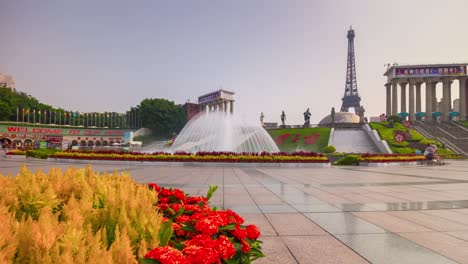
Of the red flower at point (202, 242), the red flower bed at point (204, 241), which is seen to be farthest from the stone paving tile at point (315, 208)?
the red flower at point (202, 242)

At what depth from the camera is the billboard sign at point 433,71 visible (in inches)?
2908

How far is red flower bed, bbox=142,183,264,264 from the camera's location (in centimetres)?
219

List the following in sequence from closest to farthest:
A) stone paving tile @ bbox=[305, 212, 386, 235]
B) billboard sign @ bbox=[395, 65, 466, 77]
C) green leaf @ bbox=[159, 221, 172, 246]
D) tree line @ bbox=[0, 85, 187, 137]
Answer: green leaf @ bbox=[159, 221, 172, 246]
stone paving tile @ bbox=[305, 212, 386, 235]
billboard sign @ bbox=[395, 65, 466, 77]
tree line @ bbox=[0, 85, 187, 137]

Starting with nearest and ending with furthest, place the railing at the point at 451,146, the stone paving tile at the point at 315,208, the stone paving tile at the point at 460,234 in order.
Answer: the stone paving tile at the point at 460,234 < the stone paving tile at the point at 315,208 < the railing at the point at 451,146

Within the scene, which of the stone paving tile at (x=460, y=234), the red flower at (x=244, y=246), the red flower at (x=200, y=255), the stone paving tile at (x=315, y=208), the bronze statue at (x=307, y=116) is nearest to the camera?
the red flower at (x=200, y=255)

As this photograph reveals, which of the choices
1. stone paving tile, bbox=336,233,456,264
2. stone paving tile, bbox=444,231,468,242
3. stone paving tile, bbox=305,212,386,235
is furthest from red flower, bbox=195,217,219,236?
stone paving tile, bbox=444,231,468,242

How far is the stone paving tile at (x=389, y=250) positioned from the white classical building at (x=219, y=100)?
301 ft

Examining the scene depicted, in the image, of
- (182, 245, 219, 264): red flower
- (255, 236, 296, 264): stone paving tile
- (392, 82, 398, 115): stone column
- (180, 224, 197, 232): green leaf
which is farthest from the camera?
(392, 82, 398, 115): stone column

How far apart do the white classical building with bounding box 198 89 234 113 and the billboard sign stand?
49655 millimetres

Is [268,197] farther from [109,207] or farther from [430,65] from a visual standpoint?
[430,65]

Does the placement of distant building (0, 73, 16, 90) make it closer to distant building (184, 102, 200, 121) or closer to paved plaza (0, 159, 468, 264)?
distant building (184, 102, 200, 121)

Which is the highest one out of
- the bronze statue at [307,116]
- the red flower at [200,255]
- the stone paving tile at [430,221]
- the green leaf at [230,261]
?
the bronze statue at [307,116]

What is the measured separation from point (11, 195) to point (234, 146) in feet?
99.1

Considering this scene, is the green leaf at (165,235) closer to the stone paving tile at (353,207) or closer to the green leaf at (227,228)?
the green leaf at (227,228)
